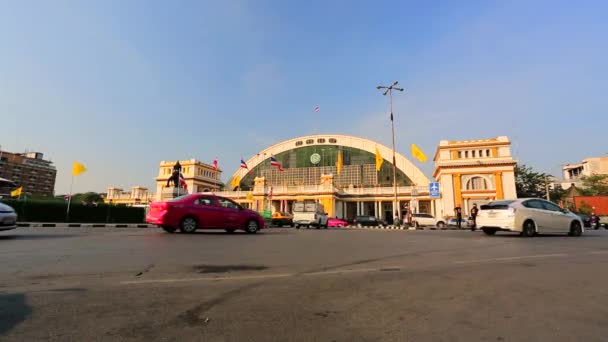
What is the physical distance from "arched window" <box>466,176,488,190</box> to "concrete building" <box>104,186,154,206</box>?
6514cm

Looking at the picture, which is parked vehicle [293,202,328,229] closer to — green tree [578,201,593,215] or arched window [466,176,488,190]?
arched window [466,176,488,190]

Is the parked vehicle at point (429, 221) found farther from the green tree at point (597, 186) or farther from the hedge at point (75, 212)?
the green tree at point (597, 186)

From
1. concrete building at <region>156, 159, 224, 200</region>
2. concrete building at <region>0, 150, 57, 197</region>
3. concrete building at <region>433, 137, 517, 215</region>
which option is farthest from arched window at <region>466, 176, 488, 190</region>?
concrete building at <region>0, 150, 57, 197</region>

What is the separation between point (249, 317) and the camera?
8.95 feet

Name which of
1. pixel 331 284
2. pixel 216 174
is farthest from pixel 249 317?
pixel 216 174

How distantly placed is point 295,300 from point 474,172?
52.7 metres

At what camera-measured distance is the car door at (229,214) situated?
12891mm

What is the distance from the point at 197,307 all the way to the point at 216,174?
8165 centimetres

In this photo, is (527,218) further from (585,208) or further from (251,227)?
(585,208)

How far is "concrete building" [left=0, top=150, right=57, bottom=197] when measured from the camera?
9862 centimetres

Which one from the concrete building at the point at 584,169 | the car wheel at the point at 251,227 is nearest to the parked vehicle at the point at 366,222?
the car wheel at the point at 251,227

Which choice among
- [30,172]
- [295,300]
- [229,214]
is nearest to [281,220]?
[229,214]

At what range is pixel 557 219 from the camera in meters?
12.7

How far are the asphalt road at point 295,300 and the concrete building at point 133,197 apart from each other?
75626mm
